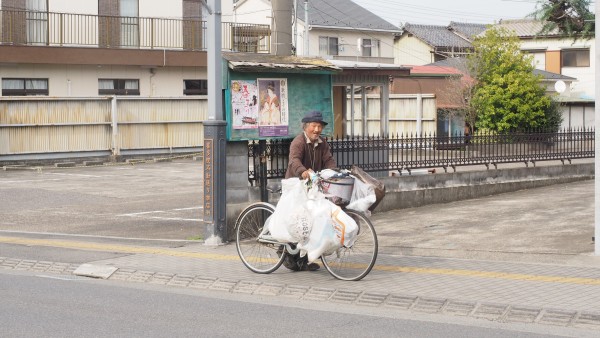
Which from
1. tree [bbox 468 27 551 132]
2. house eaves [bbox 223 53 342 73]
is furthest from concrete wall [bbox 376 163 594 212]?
tree [bbox 468 27 551 132]

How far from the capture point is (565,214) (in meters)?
16.5

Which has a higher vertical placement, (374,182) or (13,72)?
(13,72)

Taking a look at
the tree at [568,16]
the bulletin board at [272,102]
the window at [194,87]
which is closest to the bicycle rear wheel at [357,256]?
the bulletin board at [272,102]

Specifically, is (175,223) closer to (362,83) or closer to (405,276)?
(362,83)

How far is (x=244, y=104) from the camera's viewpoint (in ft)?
46.5

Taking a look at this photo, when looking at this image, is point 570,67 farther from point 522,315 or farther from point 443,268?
point 522,315

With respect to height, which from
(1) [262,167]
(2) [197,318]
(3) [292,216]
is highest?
(1) [262,167]

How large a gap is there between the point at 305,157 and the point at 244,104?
10.0 feet

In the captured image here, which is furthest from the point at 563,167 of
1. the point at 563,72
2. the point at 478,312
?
the point at 563,72

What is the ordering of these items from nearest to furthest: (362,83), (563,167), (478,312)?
(478,312) → (362,83) → (563,167)

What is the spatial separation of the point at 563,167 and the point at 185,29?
69.0 ft

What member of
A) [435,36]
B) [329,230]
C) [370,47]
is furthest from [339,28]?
[329,230]

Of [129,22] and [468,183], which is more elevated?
[129,22]

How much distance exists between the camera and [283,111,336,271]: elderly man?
1118cm
